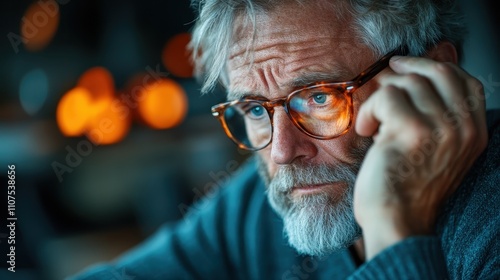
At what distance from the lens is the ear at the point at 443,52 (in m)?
1.37

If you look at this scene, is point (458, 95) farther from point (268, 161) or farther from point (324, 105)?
point (268, 161)

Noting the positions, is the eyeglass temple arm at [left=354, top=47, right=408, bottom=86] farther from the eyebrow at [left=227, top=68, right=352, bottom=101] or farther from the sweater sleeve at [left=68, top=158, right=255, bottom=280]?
the sweater sleeve at [left=68, top=158, right=255, bottom=280]

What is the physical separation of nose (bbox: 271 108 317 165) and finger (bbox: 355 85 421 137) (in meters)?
0.22

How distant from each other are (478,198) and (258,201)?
2.37 feet

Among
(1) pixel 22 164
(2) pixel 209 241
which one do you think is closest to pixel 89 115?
(1) pixel 22 164

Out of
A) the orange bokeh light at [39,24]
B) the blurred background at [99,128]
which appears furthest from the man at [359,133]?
the orange bokeh light at [39,24]

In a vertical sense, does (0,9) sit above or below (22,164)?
above

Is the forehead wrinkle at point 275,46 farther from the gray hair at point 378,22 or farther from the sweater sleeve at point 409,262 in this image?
the sweater sleeve at point 409,262

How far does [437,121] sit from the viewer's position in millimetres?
996

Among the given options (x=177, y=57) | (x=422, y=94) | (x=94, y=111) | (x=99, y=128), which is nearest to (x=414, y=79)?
(x=422, y=94)

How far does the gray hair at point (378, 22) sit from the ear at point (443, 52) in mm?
14

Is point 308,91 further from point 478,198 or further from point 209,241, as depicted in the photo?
point 209,241

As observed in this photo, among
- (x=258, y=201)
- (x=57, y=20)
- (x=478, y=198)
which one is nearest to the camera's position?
(x=478, y=198)

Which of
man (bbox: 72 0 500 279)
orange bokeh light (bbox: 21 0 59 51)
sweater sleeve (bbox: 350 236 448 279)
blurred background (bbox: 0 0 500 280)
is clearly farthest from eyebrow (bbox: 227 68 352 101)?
orange bokeh light (bbox: 21 0 59 51)
